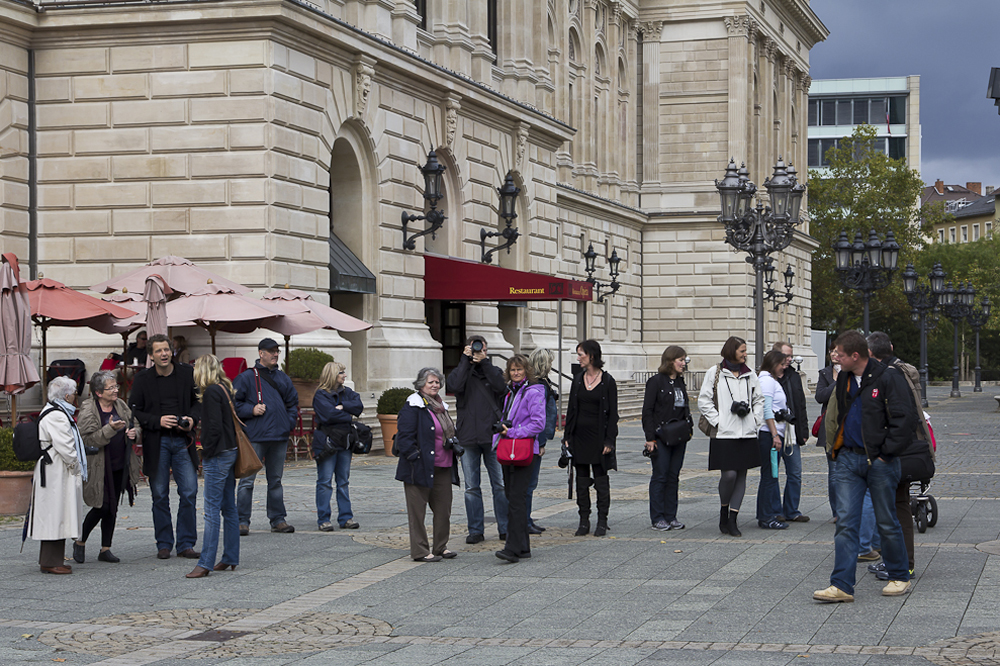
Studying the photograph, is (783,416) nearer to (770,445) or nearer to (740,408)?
(770,445)

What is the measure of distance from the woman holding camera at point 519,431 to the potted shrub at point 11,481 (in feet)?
17.9

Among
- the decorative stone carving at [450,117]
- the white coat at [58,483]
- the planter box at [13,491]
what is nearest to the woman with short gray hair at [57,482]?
the white coat at [58,483]

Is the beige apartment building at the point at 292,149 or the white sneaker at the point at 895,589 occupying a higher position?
the beige apartment building at the point at 292,149

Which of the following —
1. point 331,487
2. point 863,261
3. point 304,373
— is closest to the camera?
point 331,487

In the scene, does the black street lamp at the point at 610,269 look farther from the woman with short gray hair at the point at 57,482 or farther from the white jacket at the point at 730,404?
the woman with short gray hair at the point at 57,482

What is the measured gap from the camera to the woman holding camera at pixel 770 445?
13.8 meters

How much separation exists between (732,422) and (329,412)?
13.5ft

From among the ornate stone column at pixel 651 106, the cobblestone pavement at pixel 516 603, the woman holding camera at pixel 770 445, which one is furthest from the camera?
the ornate stone column at pixel 651 106

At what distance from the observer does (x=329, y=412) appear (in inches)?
560

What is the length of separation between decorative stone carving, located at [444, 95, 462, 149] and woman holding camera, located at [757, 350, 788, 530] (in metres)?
16.0

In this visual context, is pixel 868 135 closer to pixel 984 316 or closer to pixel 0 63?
pixel 984 316

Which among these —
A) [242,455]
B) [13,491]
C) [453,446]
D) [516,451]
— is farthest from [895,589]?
[13,491]

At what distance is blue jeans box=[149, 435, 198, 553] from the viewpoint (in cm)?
1226

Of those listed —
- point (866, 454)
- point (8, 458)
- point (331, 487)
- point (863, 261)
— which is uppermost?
point (863, 261)
